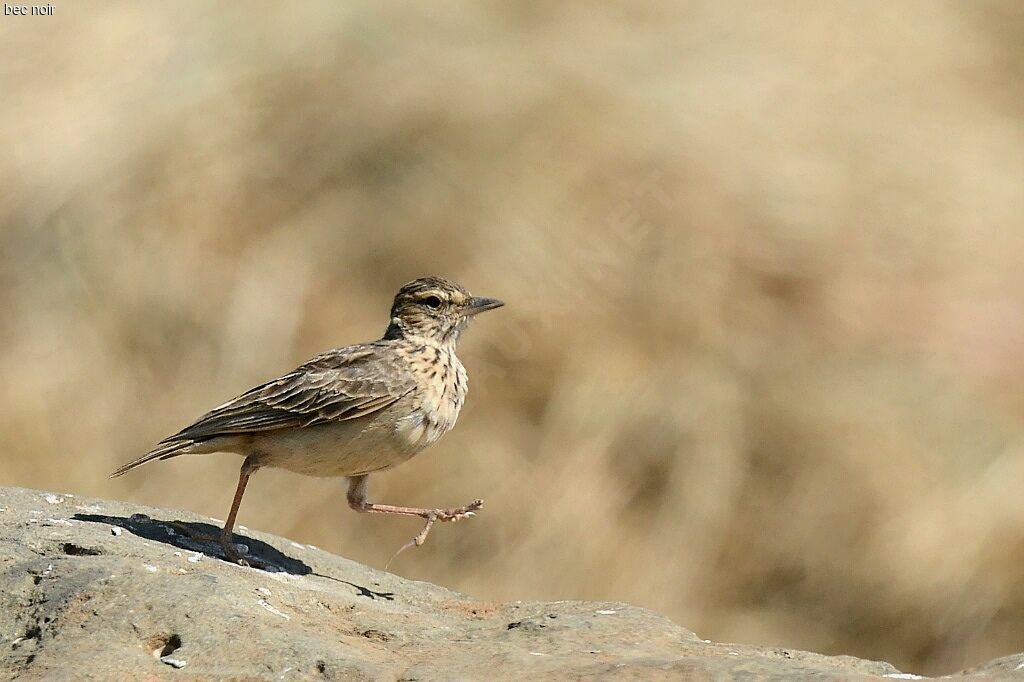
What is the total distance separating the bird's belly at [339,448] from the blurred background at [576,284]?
3.91 m

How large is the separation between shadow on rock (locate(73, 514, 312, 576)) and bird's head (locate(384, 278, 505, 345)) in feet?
4.83

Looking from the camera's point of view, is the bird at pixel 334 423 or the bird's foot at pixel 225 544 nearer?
the bird's foot at pixel 225 544

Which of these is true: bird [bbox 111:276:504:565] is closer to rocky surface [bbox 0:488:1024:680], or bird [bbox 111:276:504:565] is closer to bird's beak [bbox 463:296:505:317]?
rocky surface [bbox 0:488:1024:680]

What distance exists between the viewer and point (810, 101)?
1387cm

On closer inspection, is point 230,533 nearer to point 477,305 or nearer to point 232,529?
point 232,529

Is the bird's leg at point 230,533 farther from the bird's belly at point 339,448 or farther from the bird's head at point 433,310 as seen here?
the bird's head at point 433,310

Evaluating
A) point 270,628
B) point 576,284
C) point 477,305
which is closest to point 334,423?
point 477,305

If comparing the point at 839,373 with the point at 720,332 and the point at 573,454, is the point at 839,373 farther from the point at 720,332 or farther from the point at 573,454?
the point at 573,454

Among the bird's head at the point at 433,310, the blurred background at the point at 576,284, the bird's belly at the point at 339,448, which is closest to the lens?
the bird's belly at the point at 339,448

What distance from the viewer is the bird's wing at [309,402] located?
762cm

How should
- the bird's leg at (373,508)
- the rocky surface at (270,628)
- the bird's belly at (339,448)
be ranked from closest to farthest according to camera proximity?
the rocky surface at (270,628) < the bird's belly at (339,448) < the bird's leg at (373,508)

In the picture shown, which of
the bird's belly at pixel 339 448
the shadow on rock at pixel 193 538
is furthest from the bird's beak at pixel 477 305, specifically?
the shadow on rock at pixel 193 538

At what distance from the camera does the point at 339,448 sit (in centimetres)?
756

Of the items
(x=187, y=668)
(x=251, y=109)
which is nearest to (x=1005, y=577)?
(x=251, y=109)
